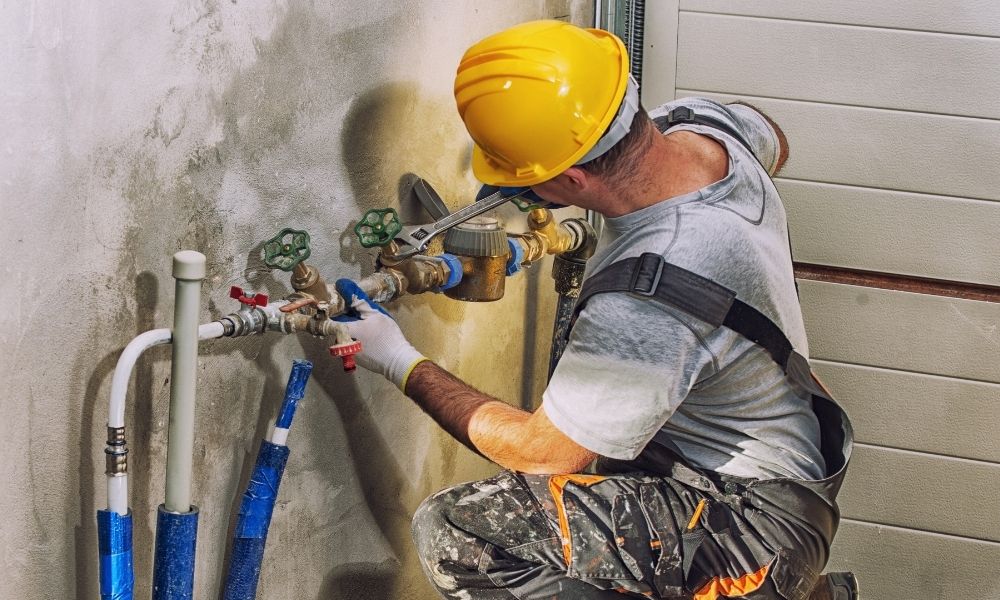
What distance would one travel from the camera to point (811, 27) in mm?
2395

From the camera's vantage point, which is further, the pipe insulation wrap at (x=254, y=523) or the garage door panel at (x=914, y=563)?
the garage door panel at (x=914, y=563)

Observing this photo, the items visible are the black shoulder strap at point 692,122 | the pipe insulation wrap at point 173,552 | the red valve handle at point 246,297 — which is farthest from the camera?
the black shoulder strap at point 692,122

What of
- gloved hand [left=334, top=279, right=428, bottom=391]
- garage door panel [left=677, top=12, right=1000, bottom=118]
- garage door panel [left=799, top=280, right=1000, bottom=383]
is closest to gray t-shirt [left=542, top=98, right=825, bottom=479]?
gloved hand [left=334, top=279, right=428, bottom=391]

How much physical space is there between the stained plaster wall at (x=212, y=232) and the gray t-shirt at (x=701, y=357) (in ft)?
1.36

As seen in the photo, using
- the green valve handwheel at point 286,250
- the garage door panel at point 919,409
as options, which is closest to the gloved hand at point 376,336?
the green valve handwheel at point 286,250

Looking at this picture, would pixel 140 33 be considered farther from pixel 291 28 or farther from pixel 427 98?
pixel 427 98

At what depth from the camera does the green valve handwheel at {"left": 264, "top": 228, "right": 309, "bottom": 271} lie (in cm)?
141

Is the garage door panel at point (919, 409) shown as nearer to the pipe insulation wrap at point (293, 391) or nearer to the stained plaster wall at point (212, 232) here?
the stained plaster wall at point (212, 232)

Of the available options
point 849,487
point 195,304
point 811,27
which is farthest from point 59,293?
point 849,487

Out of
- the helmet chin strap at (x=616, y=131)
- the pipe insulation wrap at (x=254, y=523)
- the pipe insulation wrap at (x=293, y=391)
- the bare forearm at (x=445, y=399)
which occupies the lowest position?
the pipe insulation wrap at (x=254, y=523)

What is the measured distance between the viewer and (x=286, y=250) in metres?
1.42

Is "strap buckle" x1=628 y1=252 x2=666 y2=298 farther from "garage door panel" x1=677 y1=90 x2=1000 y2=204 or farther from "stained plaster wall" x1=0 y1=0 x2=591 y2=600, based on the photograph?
"garage door panel" x1=677 y1=90 x2=1000 y2=204

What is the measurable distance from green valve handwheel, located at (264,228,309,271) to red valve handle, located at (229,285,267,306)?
65 millimetres

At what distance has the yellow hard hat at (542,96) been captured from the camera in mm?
1399
